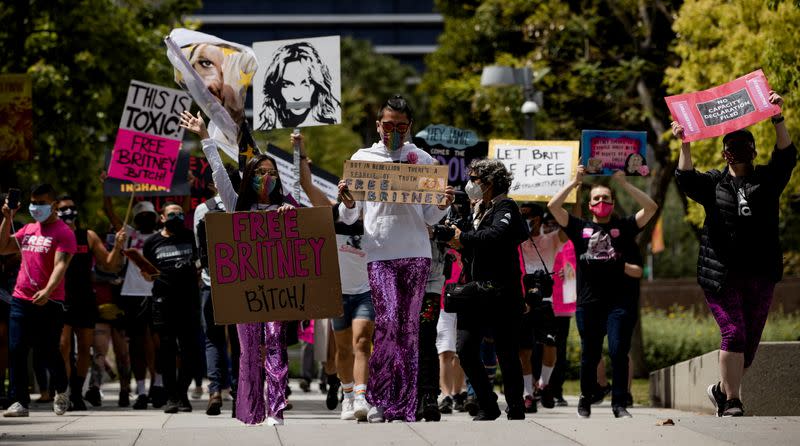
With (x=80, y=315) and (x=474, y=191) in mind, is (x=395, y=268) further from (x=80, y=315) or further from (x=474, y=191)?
(x=80, y=315)

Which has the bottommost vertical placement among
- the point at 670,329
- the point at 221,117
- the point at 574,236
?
the point at 670,329

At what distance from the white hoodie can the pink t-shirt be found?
11.8 feet

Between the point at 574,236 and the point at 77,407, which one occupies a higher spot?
the point at 574,236

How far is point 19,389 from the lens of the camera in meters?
11.9

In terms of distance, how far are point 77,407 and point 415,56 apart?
93.4 meters

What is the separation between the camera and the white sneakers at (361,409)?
1011 centimetres

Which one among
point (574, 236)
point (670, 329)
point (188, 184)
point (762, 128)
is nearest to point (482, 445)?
point (574, 236)

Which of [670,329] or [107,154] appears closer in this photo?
[107,154]

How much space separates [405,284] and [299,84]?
87.7 inches

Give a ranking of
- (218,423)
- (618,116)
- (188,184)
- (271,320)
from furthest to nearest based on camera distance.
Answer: (618,116)
(188,184)
(218,423)
(271,320)

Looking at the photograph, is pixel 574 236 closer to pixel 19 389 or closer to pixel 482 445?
pixel 482 445

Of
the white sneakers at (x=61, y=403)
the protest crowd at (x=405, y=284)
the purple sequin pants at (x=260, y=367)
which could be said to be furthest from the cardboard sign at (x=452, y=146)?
the purple sequin pants at (x=260, y=367)

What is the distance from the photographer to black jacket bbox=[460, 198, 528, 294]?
30.8 ft

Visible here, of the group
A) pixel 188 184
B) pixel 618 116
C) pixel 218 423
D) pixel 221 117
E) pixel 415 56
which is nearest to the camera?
pixel 221 117
